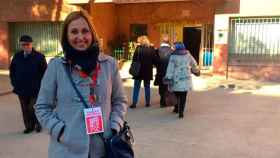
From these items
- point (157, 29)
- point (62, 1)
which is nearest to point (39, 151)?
point (62, 1)

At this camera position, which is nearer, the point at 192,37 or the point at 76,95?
the point at 76,95

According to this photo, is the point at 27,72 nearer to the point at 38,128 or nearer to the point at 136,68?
the point at 38,128

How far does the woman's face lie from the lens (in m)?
2.41

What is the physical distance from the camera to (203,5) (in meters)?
18.3

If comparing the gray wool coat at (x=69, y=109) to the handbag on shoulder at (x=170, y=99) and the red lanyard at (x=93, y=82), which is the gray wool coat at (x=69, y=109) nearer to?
the red lanyard at (x=93, y=82)

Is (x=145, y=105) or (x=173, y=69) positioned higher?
(x=173, y=69)

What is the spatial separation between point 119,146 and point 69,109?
39cm

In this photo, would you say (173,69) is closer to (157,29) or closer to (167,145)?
(167,145)

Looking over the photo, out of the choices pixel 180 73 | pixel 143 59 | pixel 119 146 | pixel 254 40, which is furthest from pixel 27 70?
Answer: pixel 254 40

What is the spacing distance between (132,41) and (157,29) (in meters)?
1.50

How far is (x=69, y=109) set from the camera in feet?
7.91

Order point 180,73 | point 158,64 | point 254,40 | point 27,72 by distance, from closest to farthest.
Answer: point 27,72 → point 180,73 → point 158,64 → point 254,40

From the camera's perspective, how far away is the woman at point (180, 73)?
26.8ft

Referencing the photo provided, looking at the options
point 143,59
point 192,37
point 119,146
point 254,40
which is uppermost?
point 192,37
